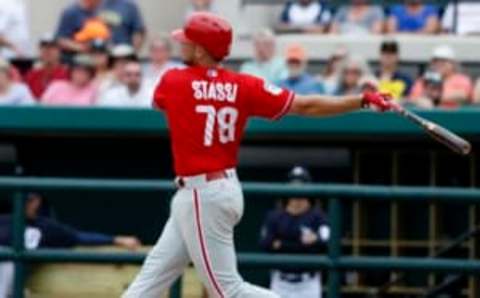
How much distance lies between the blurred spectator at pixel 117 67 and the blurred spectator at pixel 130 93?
62mm

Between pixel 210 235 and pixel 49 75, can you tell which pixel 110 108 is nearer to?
pixel 49 75

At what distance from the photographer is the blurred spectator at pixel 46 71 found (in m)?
13.9

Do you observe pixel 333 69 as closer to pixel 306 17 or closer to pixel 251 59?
pixel 251 59

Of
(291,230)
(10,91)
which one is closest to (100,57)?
(10,91)

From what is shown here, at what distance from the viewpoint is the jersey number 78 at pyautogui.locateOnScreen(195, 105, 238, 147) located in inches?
346

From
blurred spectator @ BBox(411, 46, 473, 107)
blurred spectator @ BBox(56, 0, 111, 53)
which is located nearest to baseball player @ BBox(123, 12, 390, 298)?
blurred spectator @ BBox(411, 46, 473, 107)

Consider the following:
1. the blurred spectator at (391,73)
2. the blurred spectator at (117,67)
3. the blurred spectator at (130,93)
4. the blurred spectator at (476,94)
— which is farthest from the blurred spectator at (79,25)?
the blurred spectator at (476,94)

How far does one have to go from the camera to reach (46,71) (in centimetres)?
1403

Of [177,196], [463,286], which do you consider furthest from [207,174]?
[463,286]

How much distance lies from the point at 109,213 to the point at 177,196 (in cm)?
434

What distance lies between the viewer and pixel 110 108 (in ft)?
40.8

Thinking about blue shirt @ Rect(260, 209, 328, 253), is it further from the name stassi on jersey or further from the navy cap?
the name stassi on jersey

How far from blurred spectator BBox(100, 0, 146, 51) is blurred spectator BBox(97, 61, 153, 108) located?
1.19m

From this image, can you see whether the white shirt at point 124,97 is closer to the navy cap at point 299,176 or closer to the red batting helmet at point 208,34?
the navy cap at point 299,176
